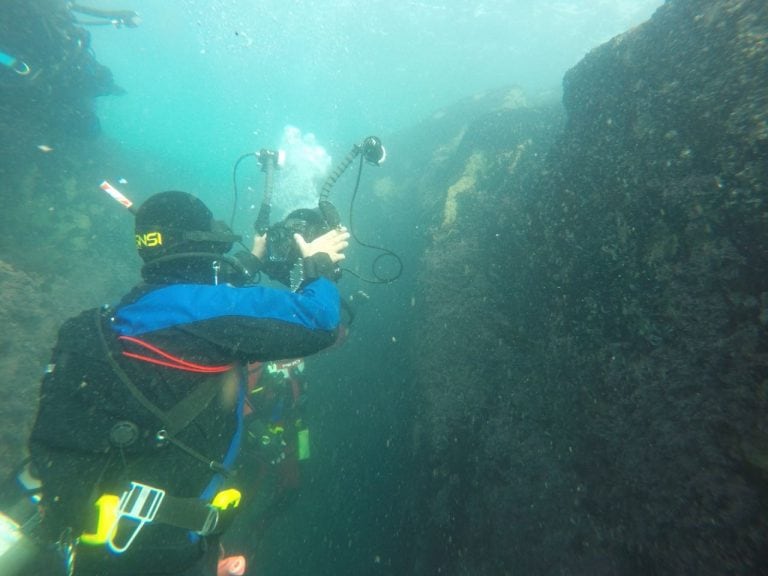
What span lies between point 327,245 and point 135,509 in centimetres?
189

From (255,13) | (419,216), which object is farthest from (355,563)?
(255,13)

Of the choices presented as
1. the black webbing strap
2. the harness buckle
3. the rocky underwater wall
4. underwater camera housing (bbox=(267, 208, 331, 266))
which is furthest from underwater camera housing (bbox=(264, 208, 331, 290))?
the rocky underwater wall

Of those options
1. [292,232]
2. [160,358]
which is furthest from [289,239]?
[160,358]

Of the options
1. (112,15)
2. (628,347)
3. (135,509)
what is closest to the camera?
(135,509)

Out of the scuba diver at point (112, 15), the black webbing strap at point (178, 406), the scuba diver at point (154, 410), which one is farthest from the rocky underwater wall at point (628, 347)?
the scuba diver at point (112, 15)

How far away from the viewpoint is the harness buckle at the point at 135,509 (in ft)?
6.04

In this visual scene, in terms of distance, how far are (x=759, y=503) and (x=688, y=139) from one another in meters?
2.22

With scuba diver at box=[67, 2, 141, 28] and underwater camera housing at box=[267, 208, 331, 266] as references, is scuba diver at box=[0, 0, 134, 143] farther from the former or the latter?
underwater camera housing at box=[267, 208, 331, 266]

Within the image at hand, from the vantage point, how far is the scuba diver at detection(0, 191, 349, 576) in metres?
1.84

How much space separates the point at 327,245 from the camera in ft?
9.11

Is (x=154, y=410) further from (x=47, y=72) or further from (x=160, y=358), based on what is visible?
(x=47, y=72)

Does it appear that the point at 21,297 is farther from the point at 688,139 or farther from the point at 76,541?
the point at 688,139

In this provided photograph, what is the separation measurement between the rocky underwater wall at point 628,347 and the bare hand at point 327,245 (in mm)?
1993

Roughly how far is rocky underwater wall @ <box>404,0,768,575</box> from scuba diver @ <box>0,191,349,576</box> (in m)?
2.01
